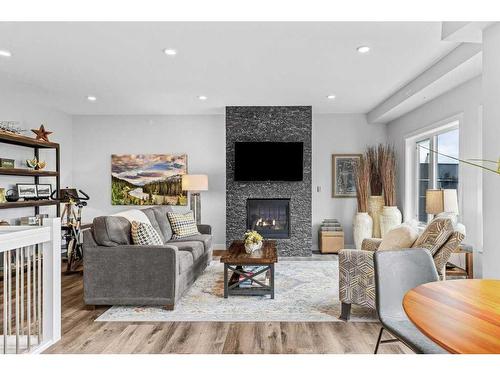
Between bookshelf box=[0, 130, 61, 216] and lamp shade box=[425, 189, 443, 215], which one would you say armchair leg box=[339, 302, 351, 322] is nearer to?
lamp shade box=[425, 189, 443, 215]

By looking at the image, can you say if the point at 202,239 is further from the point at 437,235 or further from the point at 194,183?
the point at 437,235

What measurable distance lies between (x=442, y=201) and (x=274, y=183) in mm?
2706

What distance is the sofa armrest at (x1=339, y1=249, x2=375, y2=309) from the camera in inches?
117

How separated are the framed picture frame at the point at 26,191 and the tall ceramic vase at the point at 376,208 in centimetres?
538

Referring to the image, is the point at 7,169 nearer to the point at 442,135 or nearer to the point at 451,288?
the point at 451,288

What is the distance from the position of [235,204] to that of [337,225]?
1883mm

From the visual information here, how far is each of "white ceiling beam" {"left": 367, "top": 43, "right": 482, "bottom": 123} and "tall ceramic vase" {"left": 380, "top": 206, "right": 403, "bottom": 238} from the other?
156 centimetres

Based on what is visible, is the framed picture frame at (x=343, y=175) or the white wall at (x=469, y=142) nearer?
the white wall at (x=469, y=142)

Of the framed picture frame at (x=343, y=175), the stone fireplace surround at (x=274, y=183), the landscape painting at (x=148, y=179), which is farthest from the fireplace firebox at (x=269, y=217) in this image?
the landscape painting at (x=148, y=179)

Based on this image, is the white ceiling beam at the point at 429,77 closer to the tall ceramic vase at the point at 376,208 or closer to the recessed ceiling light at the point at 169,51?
the tall ceramic vase at the point at 376,208

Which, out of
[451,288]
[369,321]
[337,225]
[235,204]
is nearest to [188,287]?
[369,321]

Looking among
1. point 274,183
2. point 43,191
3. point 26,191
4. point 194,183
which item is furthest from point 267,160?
point 26,191

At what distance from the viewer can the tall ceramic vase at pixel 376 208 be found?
610 centimetres

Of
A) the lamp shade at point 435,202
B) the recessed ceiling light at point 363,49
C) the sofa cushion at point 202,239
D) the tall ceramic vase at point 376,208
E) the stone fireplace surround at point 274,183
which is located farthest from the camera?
the tall ceramic vase at point 376,208
